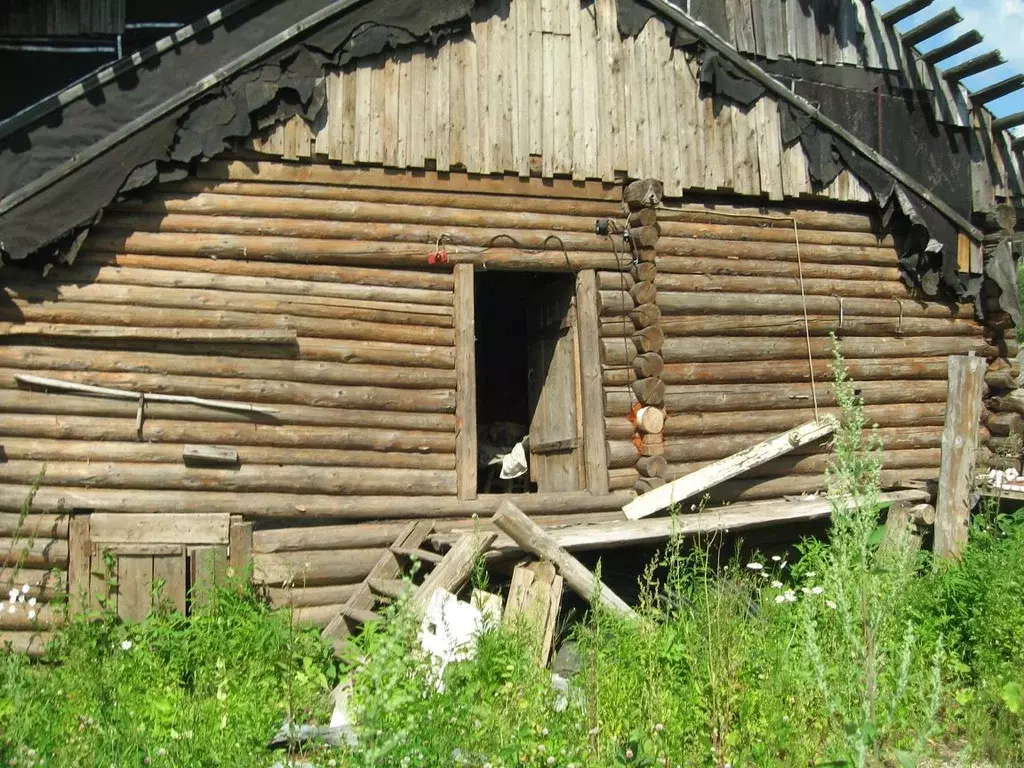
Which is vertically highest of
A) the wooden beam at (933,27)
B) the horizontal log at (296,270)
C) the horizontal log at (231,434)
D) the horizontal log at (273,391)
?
the wooden beam at (933,27)

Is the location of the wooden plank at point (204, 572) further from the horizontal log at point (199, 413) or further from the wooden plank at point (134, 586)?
the horizontal log at point (199, 413)

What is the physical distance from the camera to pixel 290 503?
8.93m

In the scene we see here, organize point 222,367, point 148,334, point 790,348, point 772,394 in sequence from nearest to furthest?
point 148,334 → point 222,367 → point 772,394 → point 790,348

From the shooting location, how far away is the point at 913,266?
Answer: 11289 mm

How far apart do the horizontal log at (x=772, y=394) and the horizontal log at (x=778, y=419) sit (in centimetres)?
6

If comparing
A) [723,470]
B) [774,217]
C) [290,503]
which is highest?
[774,217]

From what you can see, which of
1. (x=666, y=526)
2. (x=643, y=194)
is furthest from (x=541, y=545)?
(x=643, y=194)

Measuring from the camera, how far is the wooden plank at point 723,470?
31.3ft

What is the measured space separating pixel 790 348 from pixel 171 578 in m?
6.15

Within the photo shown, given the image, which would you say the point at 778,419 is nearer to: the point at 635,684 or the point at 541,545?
the point at 541,545

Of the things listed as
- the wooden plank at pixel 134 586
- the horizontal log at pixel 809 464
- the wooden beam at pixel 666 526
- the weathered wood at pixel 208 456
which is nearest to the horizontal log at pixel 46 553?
the wooden plank at pixel 134 586

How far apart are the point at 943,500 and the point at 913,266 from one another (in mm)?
2525

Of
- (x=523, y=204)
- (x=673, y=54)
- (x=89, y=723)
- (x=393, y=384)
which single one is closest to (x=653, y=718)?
(x=89, y=723)

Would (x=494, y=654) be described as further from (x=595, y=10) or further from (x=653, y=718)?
(x=595, y=10)
